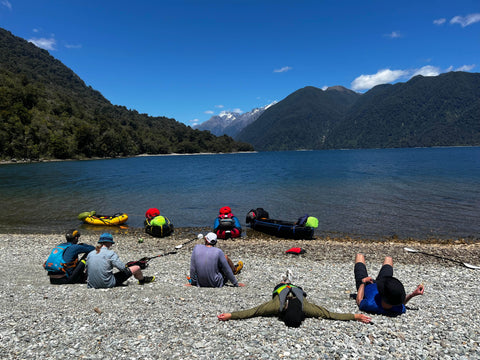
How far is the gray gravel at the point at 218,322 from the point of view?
529 centimetres

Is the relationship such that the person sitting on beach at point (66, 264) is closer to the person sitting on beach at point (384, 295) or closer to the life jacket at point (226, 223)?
the person sitting on beach at point (384, 295)

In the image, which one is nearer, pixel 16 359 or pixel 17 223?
pixel 16 359

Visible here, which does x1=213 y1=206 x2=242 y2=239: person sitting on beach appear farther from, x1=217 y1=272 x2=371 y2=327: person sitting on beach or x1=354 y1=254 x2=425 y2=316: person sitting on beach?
x1=217 y1=272 x2=371 y2=327: person sitting on beach

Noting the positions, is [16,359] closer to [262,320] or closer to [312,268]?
[262,320]

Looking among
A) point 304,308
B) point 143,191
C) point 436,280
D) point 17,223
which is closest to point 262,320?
point 304,308

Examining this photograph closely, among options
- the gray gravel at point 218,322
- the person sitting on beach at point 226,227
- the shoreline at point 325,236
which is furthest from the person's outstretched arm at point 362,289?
the person sitting on beach at point 226,227

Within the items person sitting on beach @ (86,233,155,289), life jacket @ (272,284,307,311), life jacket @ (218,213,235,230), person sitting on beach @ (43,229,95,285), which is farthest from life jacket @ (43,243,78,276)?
life jacket @ (218,213,235,230)

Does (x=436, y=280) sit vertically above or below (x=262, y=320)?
below

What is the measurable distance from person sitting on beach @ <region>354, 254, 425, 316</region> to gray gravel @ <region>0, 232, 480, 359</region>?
0.28 meters

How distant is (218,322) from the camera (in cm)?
632

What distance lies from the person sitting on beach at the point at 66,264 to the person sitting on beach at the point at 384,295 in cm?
881

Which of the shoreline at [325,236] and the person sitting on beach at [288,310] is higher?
the person sitting on beach at [288,310]

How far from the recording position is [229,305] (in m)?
7.27

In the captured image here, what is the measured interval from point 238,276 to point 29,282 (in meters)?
7.41
